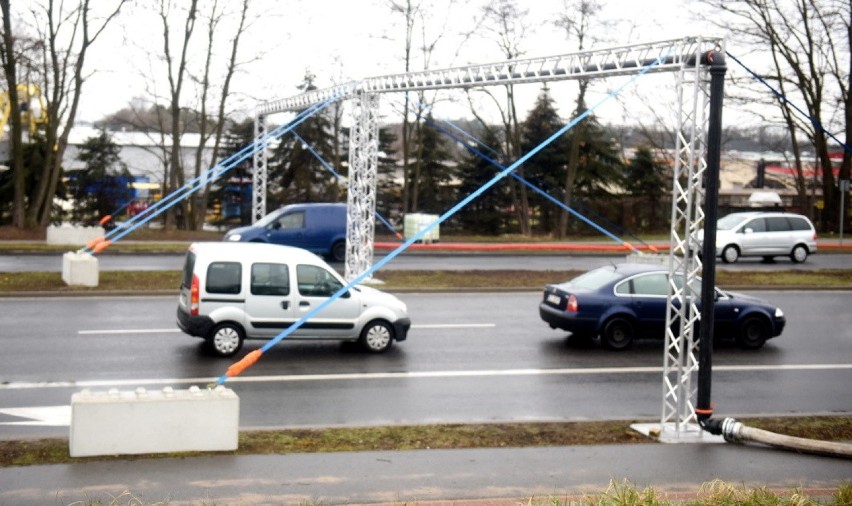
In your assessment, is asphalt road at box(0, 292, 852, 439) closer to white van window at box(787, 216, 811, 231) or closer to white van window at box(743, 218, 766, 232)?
white van window at box(743, 218, 766, 232)

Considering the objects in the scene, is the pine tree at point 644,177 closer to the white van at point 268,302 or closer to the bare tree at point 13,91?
the bare tree at point 13,91

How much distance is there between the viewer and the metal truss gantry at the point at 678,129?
11820mm

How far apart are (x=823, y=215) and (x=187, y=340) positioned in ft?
143

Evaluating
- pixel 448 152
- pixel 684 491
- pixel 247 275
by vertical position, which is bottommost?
pixel 684 491

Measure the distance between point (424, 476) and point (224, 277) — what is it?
7293mm

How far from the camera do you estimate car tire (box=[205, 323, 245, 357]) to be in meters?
16.0

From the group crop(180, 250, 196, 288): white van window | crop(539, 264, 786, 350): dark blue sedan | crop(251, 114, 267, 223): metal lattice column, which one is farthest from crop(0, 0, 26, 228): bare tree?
crop(539, 264, 786, 350): dark blue sedan

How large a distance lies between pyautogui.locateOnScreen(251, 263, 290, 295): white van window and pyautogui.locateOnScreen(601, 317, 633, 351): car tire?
5.69 metres

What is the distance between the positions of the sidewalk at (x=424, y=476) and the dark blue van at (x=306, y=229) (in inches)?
863

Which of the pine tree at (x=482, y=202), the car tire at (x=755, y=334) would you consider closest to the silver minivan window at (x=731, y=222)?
the car tire at (x=755, y=334)

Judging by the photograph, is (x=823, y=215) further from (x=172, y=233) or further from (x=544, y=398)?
(x=544, y=398)

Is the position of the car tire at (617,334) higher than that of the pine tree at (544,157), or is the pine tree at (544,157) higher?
the pine tree at (544,157)

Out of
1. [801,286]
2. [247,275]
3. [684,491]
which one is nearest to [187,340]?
[247,275]

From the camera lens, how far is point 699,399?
468 inches
